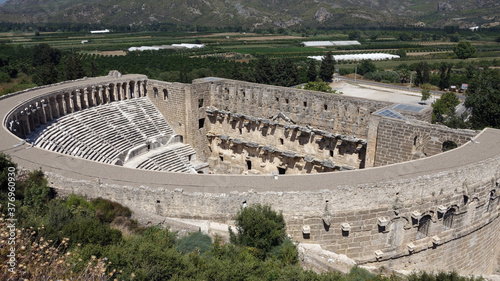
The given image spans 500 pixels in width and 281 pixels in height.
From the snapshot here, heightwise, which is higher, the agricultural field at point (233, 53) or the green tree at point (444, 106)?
the agricultural field at point (233, 53)

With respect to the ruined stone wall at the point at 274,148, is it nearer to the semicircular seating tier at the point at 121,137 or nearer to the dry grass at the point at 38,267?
the semicircular seating tier at the point at 121,137

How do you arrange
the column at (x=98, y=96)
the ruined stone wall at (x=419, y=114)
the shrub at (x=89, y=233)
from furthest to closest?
1. the column at (x=98, y=96)
2. the ruined stone wall at (x=419, y=114)
3. the shrub at (x=89, y=233)

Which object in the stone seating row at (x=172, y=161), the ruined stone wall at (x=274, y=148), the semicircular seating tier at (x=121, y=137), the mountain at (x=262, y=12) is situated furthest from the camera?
the mountain at (x=262, y=12)

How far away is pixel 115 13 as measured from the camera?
13125 centimetres

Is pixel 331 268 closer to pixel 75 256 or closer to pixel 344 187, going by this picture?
pixel 344 187

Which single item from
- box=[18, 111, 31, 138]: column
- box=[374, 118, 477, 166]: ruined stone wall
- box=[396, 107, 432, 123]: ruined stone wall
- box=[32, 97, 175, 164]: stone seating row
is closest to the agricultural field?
box=[32, 97, 175, 164]: stone seating row

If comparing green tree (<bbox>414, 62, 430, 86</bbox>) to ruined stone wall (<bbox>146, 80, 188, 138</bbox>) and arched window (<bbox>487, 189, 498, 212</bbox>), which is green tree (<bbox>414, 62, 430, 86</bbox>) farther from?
arched window (<bbox>487, 189, 498, 212</bbox>)

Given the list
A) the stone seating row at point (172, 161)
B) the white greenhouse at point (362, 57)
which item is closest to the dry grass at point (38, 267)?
the stone seating row at point (172, 161)

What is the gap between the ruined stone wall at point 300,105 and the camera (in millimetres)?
22266

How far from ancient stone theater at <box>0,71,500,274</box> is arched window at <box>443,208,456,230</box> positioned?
0.10 meters

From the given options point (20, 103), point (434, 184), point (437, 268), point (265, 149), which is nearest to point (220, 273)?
point (434, 184)

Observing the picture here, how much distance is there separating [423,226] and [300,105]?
10955 mm

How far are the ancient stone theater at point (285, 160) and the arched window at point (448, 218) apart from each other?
10 centimetres

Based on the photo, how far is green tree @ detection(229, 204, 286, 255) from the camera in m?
12.9
